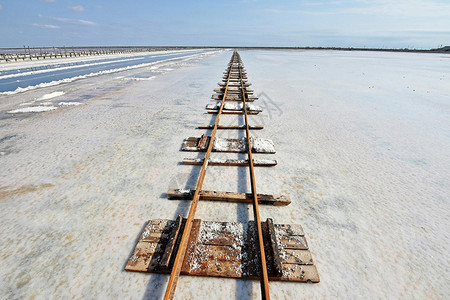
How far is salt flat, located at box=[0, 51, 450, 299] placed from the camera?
220 cm

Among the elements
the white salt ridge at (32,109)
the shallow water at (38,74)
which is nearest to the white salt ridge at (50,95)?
the white salt ridge at (32,109)

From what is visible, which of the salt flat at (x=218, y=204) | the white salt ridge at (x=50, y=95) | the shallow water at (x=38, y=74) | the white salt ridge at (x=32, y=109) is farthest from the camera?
the shallow water at (x=38, y=74)

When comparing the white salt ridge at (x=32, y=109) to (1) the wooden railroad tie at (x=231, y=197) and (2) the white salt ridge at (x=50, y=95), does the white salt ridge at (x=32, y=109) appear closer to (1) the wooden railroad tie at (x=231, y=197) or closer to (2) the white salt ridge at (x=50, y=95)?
(2) the white salt ridge at (x=50, y=95)

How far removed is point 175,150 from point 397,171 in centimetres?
434

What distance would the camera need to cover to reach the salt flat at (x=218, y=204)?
2203mm

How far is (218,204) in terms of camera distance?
10.6 ft

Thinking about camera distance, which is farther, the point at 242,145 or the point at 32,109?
the point at 32,109

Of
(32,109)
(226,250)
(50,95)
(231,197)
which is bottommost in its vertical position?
(226,250)

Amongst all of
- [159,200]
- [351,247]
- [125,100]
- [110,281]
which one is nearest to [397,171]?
→ [351,247]

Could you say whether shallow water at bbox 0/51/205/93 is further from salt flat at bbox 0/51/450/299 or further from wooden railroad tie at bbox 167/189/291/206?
A: wooden railroad tie at bbox 167/189/291/206

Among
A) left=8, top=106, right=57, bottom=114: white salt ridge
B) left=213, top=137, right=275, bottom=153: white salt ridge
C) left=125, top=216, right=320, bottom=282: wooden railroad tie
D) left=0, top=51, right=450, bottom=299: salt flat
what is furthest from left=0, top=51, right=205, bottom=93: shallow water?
left=125, top=216, right=320, bottom=282: wooden railroad tie

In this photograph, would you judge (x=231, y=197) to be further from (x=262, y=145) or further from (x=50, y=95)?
(x=50, y=95)

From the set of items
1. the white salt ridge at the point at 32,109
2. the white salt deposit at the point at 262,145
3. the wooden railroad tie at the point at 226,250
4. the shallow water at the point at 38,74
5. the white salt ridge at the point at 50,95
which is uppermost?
the shallow water at the point at 38,74

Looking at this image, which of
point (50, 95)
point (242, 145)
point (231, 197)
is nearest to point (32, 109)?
point (50, 95)
